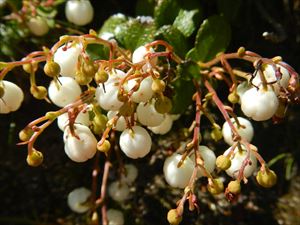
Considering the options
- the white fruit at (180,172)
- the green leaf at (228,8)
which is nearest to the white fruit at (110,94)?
the white fruit at (180,172)

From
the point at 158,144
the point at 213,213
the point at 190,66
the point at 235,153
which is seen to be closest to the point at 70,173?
the point at 158,144

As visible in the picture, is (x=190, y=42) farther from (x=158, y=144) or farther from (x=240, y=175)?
(x=240, y=175)

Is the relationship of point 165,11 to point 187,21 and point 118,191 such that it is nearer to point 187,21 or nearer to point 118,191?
point 187,21

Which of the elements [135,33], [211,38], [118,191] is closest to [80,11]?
[135,33]

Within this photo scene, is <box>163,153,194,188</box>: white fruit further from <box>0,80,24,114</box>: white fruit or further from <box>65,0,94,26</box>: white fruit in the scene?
<box>65,0,94,26</box>: white fruit

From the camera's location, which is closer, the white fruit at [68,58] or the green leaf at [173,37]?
the white fruit at [68,58]

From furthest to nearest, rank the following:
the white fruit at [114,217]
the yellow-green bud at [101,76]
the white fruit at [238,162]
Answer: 1. the white fruit at [114,217]
2. the white fruit at [238,162]
3. the yellow-green bud at [101,76]

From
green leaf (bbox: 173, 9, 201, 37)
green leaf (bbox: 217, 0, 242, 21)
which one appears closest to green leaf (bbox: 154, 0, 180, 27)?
green leaf (bbox: 173, 9, 201, 37)

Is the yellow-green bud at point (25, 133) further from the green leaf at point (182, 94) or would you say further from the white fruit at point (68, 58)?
the green leaf at point (182, 94)
